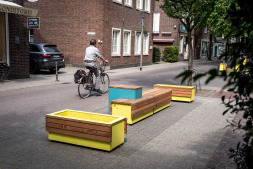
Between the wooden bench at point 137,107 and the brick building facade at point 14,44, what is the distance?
8.93 metres

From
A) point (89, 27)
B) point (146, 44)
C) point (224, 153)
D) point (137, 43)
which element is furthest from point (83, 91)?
point (146, 44)

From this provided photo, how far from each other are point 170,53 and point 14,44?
21.6 m

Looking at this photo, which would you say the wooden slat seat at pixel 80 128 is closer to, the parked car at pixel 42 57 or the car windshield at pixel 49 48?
the parked car at pixel 42 57

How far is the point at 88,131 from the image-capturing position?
4.87 metres

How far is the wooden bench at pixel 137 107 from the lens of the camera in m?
6.56

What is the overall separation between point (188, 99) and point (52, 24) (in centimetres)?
1670

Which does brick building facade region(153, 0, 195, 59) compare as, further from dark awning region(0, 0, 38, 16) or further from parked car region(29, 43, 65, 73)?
dark awning region(0, 0, 38, 16)

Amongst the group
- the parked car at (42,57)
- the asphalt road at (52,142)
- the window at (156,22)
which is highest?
the window at (156,22)

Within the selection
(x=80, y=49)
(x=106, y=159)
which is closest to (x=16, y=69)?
(x=80, y=49)

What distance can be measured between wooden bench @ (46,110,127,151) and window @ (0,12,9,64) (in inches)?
399

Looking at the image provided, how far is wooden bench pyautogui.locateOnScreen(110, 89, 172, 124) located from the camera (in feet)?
21.5

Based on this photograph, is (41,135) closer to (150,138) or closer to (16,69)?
(150,138)

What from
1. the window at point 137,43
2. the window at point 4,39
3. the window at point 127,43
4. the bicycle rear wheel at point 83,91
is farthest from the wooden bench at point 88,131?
the window at point 137,43

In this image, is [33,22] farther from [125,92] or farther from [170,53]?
[170,53]
